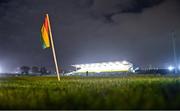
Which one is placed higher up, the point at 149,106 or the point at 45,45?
the point at 45,45

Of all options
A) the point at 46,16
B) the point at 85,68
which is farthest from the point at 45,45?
the point at 85,68

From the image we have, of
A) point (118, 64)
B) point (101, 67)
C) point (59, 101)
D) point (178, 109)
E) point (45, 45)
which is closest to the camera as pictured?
point (178, 109)

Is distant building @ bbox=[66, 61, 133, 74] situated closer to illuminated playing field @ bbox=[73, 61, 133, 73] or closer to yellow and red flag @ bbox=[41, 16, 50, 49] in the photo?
illuminated playing field @ bbox=[73, 61, 133, 73]

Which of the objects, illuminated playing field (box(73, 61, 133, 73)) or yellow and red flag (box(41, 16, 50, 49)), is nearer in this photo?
yellow and red flag (box(41, 16, 50, 49))

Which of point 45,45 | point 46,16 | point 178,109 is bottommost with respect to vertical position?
point 178,109

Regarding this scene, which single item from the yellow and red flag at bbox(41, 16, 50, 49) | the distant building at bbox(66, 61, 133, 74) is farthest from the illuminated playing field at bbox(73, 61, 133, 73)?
the yellow and red flag at bbox(41, 16, 50, 49)

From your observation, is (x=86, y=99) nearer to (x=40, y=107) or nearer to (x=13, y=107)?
(x=40, y=107)

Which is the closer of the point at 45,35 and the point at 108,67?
the point at 45,35

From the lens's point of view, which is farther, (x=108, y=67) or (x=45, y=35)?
(x=108, y=67)

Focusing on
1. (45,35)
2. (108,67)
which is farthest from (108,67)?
(45,35)

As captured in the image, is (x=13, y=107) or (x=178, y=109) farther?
(x=13, y=107)

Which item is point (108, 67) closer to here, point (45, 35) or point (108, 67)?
point (108, 67)

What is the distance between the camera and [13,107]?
10781 millimetres

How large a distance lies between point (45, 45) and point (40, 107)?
22531 millimetres
